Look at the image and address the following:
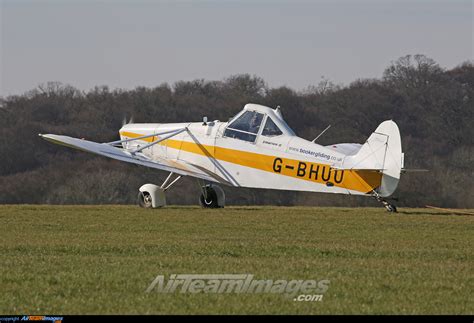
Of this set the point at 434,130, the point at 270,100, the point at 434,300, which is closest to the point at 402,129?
the point at 434,130

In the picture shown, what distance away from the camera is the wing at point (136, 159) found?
2345cm

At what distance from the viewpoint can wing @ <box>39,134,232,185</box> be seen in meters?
23.5

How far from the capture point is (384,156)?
819 inches

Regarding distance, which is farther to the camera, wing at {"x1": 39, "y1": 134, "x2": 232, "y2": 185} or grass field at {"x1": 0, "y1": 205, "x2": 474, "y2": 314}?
wing at {"x1": 39, "y1": 134, "x2": 232, "y2": 185}

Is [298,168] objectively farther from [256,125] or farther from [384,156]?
[384,156]

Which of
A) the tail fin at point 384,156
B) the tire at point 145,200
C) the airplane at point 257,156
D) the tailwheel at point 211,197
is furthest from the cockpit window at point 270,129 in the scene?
the tire at point 145,200

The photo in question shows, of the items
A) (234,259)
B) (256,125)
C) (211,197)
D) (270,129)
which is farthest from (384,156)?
(234,259)

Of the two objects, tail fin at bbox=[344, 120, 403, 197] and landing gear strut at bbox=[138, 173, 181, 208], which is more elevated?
tail fin at bbox=[344, 120, 403, 197]

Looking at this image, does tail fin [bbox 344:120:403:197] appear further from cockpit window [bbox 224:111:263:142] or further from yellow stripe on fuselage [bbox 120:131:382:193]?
cockpit window [bbox 224:111:263:142]

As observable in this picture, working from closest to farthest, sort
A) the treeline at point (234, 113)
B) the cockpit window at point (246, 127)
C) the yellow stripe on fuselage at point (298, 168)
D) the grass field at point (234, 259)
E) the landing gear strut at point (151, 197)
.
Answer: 1. the grass field at point (234, 259)
2. the yellow stripe on fuselage at point (298, 168)
3. the cockpit window at point (246, 127)
4. the landing gear strut at point (151, 197)
5. the treeline at point (234, 113)

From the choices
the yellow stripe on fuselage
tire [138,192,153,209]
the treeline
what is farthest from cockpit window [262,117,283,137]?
the treeline

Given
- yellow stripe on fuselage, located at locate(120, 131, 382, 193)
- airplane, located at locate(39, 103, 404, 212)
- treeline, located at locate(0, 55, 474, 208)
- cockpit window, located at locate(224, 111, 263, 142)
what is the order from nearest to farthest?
airplane, located at locate(39, 103, 404, 212) → yellow stripe on fuselage, located at locate(120, 131, 382, 193) → cockpit window, located at locate(224, 111, 263, 142) → treeline, located at locate(0, 55, 474, 208)
